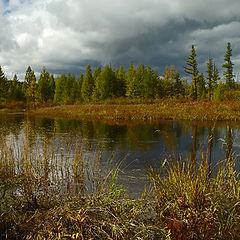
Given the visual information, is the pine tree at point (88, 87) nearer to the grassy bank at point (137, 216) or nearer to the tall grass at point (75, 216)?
the tall grass at point (75, 216)

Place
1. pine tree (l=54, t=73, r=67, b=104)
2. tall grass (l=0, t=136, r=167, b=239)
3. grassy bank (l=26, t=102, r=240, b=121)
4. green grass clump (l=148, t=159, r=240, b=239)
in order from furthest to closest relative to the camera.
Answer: pine tree (l=54, t=73, r=67, b=104)
grassy bank (l=26, t=102, r=240, b=121)
green grass clump (l=148, t=159, r=240, b=239)
tall grass (l=0, t=136, r=167, b=239)

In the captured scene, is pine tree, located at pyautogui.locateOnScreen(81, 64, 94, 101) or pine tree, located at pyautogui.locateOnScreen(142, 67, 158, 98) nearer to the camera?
pine tree, located at pyautogui.locateOnScreen(142, 67, 158, 98)

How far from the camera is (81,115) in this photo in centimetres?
2961

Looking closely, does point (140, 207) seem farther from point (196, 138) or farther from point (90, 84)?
point (90, 84)

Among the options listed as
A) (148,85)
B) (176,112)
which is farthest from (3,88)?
(176,112)

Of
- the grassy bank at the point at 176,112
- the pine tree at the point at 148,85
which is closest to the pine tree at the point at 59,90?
the pine tree at the point at 148,85

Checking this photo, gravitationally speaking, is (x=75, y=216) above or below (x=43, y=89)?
below

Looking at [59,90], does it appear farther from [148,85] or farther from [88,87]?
[148,85]

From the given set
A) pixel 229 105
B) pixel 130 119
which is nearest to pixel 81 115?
pixel 130 119

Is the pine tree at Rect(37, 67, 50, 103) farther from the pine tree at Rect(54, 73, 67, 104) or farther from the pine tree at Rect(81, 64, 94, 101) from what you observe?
the pine tree at Rect(81, 64, 94, 101)

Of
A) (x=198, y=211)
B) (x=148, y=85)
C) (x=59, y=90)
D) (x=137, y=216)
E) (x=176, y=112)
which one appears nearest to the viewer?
(x=198, y=211)

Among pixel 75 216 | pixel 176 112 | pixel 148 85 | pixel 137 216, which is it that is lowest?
pixel 137 216

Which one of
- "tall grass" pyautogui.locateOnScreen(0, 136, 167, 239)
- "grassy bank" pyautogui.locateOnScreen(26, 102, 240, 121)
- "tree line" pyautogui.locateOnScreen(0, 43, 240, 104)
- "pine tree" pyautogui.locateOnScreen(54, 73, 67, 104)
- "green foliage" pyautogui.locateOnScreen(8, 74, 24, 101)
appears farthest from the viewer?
"green foliage" pyautogui.locateOnScreen(8, 74, 24, 101)

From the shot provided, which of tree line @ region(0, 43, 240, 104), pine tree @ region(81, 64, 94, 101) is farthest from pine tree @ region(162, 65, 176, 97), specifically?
pine tree @ region(81, 64, 94, 101)
